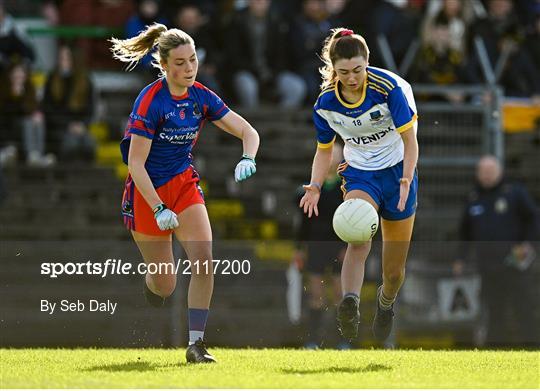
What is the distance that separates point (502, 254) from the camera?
15.3 meters

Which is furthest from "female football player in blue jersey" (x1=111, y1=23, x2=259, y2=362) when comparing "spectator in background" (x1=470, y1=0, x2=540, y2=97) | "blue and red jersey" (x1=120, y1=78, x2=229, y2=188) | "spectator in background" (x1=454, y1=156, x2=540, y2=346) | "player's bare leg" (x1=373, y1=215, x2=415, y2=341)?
"spectator in background" (x1=470, y1=0, x2=540, y2=97)

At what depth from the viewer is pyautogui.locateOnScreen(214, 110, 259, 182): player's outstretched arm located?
10.9 meters

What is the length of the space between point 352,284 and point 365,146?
110cm

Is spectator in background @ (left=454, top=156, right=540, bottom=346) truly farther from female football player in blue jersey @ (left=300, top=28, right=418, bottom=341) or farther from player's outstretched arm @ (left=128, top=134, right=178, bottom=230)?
player's outstretched arm @ (left=128, top=134, right=178, bottom=230)

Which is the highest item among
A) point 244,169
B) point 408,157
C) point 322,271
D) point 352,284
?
point 408,157

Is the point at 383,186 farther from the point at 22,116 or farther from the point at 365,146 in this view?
the point at 22,116

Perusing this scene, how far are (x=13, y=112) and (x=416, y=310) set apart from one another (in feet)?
19.7

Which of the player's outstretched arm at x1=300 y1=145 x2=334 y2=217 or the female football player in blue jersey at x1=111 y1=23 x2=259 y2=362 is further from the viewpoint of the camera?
the player's outstretched arm at x1=300 y1=145 x2=334 y2=217

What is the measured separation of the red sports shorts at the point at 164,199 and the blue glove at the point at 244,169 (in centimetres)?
54

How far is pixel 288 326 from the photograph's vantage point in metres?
14.8

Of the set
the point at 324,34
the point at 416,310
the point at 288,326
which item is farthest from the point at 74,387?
the point at 324,34

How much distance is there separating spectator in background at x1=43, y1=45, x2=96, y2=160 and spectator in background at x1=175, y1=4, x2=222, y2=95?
Answer: 4.63 ft

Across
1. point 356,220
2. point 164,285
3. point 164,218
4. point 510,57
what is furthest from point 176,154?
point 510,57

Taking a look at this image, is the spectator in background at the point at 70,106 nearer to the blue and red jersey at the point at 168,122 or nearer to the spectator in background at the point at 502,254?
the spectator in background at the point at 502,254
